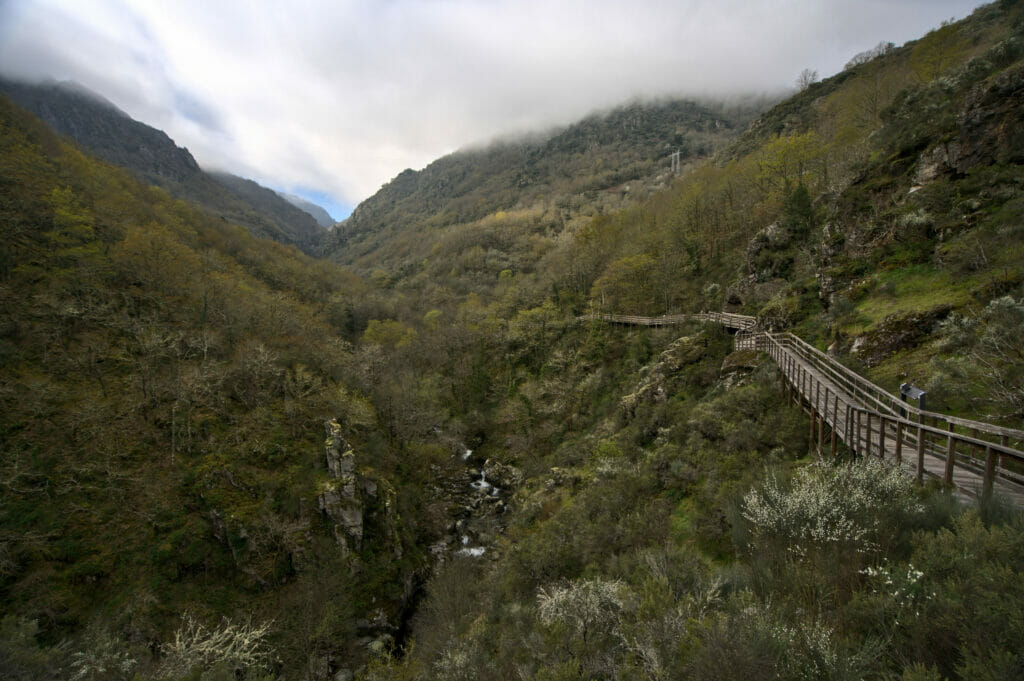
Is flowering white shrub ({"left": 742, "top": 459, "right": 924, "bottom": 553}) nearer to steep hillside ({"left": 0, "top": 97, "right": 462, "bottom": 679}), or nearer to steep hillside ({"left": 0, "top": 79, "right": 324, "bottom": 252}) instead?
steep hillside ({"left": 0, "top": 97, "right": 462, "bottom": 679})

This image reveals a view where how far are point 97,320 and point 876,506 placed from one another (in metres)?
37.8

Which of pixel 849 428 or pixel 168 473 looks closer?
pixel 849 428

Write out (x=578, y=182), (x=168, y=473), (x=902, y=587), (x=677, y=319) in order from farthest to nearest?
(x=578, y=182) < (x=677, y=319) < (x=168, y=473) < (x=902, y=587)

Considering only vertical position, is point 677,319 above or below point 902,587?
above

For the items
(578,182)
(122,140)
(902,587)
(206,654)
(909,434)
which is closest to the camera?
(902,587)

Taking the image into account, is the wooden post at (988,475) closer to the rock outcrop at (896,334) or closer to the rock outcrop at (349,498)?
the rock outcrop at (896,334)

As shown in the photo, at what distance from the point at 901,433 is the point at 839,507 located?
4.14m

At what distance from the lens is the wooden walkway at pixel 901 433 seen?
21.7 ft

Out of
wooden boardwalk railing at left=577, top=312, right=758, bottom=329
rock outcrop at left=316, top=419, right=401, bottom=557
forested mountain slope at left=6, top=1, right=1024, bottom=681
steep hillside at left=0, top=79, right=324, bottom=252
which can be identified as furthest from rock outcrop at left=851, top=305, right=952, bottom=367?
steep hillside at left=0, top=79, right=324, bottom=252

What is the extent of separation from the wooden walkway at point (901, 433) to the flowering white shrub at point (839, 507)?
97 cm

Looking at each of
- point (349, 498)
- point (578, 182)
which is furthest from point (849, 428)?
point (578, 182)

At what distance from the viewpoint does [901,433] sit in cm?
874

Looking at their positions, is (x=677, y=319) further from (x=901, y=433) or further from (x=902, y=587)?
(x=902, y=587)

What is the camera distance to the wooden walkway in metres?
6.61
